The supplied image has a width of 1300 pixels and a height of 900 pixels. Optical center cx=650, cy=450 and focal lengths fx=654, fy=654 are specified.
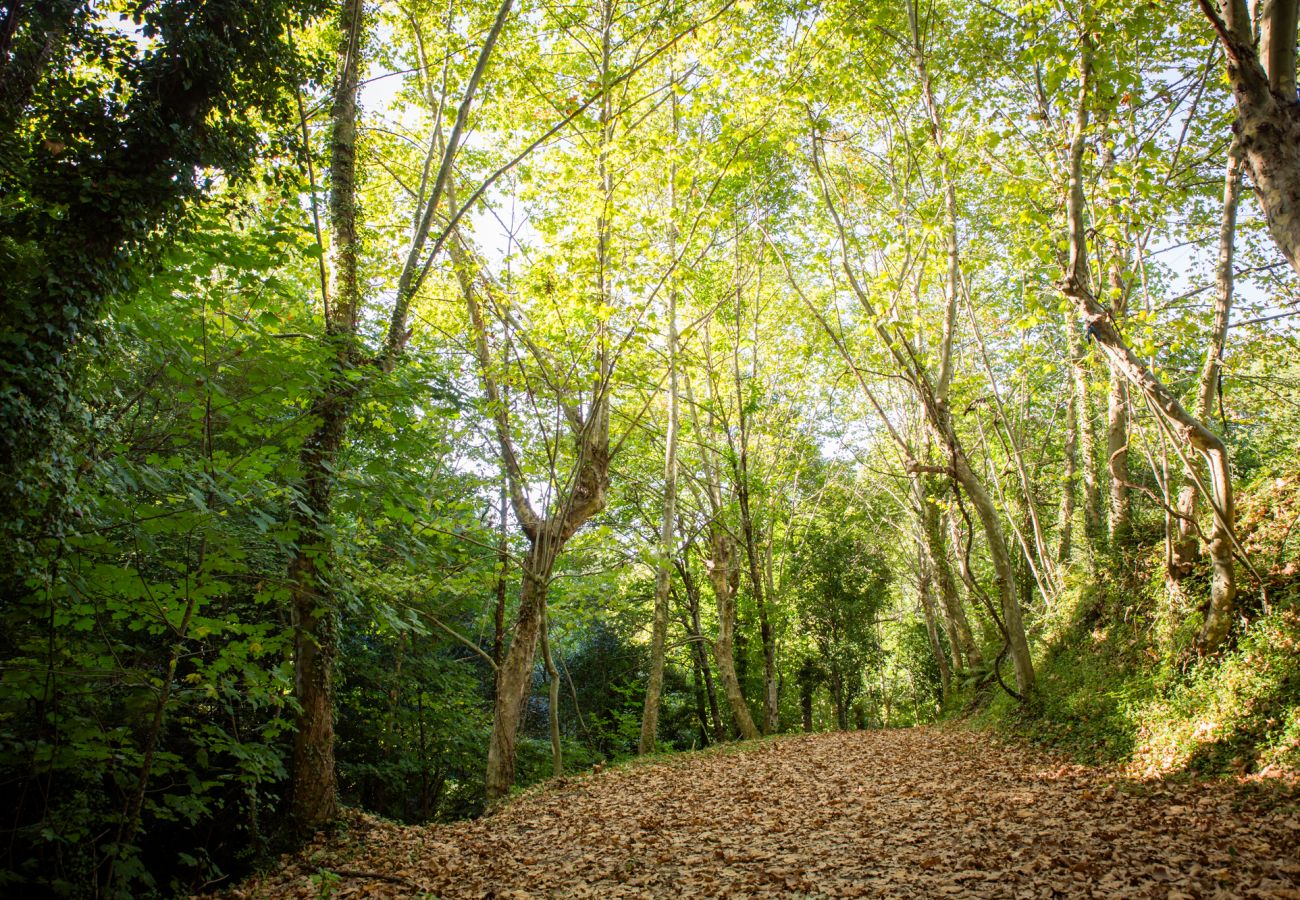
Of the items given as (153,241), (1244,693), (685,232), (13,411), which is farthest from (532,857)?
(685,232)

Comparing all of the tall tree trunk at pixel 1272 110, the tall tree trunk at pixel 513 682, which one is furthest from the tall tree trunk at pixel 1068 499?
the tall tree trunk at pixel 1272 110

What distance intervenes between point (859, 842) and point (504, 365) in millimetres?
6703

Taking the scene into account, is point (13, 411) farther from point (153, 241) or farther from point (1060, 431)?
point (1060, 431)

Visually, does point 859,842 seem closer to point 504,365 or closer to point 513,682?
point 513,682

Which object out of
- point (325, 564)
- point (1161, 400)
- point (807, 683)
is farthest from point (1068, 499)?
point (325, 564)

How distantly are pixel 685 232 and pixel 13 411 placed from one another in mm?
7828

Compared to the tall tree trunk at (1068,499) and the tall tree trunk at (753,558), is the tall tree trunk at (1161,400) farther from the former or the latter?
the tall tree trunk at (753,558)

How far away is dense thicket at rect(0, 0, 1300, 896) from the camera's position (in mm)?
4199

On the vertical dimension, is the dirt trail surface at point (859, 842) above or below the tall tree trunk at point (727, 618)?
below

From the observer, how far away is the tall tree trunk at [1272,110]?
10.1 feet

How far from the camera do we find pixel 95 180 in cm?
409

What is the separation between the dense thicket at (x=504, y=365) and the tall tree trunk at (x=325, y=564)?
0.15ft

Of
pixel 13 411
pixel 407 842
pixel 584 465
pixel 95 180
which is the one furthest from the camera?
pixel 584 465

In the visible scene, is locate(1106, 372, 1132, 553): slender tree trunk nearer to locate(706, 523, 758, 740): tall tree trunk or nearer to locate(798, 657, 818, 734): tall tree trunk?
locate(706, 523, 758, 740): tall tree trunk
